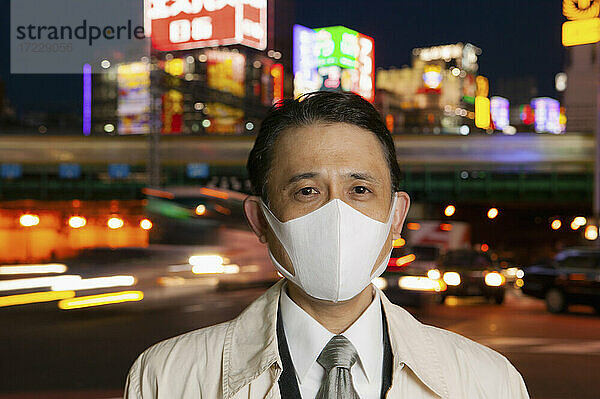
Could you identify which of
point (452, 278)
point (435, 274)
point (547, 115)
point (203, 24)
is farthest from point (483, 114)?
point (435, 274)

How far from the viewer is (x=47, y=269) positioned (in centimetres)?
981

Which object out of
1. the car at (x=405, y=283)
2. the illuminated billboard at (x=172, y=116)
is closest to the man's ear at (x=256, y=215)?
the car at (x=405, y=283)

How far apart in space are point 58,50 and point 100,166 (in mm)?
16614

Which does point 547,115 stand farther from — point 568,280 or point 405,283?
point 405,283

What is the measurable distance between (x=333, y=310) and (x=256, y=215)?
305 mm

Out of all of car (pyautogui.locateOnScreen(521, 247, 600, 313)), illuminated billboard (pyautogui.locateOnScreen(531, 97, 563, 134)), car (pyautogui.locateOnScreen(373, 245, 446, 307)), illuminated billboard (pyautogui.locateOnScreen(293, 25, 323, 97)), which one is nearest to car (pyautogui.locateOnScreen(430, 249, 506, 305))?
car (pyautogui.locateOnScreen(521, 247, 600, 313))

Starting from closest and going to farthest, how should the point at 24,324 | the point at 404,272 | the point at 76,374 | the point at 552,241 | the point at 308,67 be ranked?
the point at 76,374 < the point at 24,324 < the point at 404,272 < the point at 552,241 < the point at 308,67

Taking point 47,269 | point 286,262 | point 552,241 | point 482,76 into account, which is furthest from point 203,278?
point 482,76

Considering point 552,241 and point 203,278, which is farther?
point 552,241

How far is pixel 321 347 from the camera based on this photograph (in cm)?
161

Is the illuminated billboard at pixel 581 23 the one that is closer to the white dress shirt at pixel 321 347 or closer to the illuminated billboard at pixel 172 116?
the white dress shirt at pixel 321 347

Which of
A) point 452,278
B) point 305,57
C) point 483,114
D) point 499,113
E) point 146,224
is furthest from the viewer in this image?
point 499,113

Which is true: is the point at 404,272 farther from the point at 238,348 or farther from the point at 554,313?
the point at 238,348

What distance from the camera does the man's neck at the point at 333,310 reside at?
1.67 metres
